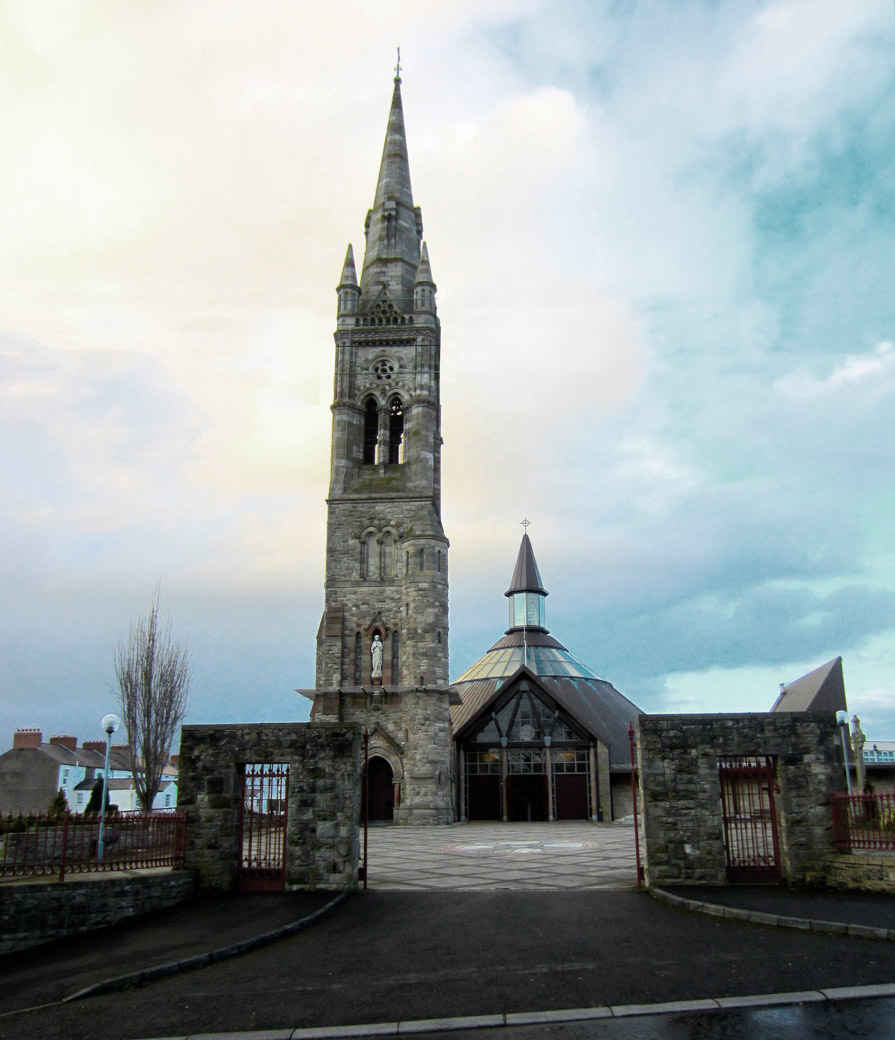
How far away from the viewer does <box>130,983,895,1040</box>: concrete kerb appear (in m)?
7.54

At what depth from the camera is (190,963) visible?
987 centimetres

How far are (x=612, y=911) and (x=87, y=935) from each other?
7.56m

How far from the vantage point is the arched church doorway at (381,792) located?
38.3 m

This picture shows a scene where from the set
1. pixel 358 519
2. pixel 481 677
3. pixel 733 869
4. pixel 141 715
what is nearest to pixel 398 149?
pixel 358 519

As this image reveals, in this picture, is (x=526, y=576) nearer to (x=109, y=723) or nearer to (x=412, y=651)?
(x=412, y=651)

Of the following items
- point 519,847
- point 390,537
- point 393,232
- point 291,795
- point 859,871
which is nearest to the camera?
point 859,871

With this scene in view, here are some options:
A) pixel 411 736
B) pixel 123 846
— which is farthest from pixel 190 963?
pixel 411 736

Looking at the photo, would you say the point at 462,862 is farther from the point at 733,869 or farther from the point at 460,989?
the point at 460,989

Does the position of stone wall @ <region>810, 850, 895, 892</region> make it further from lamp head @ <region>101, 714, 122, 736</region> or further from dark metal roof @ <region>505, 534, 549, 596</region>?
dark metal roof @ <region>505, 534, 549, 596</region>

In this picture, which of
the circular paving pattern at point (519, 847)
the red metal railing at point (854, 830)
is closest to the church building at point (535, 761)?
the circular paving pattern at point (519, 847)

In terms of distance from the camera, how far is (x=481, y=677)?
4916cm

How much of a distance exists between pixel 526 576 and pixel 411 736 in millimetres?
20131

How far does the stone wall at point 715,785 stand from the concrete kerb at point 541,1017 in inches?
218

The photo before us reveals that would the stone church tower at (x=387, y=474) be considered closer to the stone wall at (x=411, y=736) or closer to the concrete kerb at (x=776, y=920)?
the stone wall at (x=411, y=736)
